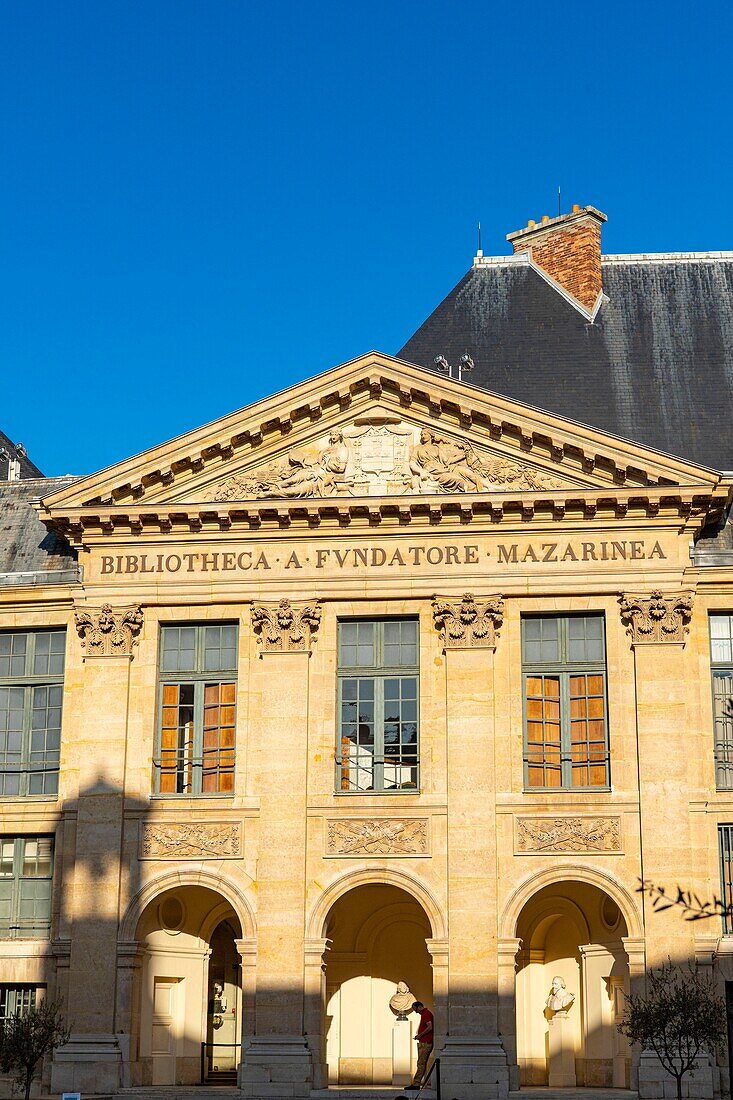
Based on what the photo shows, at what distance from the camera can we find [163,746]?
86.4 feet

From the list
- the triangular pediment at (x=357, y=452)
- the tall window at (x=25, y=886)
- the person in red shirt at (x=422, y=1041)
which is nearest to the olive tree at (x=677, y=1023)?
the person in red shirt at (x=422, y=1041)

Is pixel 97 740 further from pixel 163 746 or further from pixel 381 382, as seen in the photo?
pixel 381 382

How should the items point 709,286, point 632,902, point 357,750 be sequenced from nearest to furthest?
1. point 632,902
2. point 357,750
3. point 709,286

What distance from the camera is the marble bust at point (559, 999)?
85.8ft

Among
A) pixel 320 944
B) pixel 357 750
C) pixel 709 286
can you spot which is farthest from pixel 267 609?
pixel 709 286

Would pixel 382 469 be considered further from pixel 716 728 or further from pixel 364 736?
pixel 716 728

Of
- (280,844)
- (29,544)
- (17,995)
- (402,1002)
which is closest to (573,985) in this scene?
(402,1002)

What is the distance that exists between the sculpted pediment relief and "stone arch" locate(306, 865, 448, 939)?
606 cm

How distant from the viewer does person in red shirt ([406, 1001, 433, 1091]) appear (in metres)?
23.7

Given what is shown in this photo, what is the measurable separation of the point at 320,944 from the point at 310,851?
1.42 m

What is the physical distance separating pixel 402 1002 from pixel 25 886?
649 cm

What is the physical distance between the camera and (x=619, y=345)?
1232 inches

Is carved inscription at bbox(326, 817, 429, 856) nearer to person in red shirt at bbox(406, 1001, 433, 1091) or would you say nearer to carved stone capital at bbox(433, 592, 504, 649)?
person in red shirt at bbox(406, 1001, 433, 1091)

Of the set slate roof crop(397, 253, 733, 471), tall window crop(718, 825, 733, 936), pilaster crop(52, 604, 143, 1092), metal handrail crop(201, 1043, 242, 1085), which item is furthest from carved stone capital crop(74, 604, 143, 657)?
tall window crop(718, 825, 733, 936)
